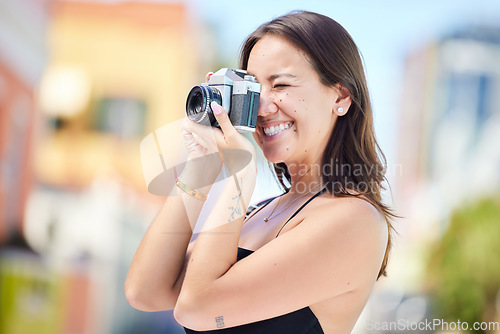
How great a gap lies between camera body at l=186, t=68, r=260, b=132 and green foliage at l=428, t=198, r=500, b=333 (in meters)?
4.87

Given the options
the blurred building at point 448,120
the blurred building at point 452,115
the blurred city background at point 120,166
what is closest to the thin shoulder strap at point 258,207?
the blurred city background at point 120,166

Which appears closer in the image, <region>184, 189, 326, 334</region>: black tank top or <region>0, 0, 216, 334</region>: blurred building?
<region>184, 189, 326, 334</region>: black tank top

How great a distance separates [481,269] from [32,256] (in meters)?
4.04

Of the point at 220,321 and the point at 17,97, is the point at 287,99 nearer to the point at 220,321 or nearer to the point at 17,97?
the point at 220,321

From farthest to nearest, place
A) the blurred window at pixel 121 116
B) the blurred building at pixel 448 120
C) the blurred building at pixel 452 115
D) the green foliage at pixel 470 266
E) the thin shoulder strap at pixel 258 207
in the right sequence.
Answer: the blurred building at pixel 452 115 → the blurred building at pixel 448 120 → the blurred window at pixel 121 116 → the green foliage at pixel 470 266 → the thin shoulder strap at pixel 258 207

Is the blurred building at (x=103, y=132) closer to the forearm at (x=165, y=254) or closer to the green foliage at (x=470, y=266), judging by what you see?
the green foliage at (x=470, y=266)

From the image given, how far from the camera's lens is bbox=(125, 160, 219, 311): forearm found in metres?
1.12

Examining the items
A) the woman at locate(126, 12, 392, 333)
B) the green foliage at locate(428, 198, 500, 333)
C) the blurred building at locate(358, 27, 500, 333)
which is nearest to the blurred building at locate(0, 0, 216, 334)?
the green foliage at locate(428, 198, 500, 333)

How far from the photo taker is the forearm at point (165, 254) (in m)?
1.12

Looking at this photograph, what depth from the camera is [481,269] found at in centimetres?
543

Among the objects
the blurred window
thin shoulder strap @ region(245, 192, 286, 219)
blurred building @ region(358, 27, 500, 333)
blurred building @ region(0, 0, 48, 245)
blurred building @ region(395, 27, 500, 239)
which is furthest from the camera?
blurred building @ region(395, 27, 500, 239)

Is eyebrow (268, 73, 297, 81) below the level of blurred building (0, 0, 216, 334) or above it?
above

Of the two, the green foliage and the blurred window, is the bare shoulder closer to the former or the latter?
the green foliage

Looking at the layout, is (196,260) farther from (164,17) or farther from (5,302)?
(164,17)
